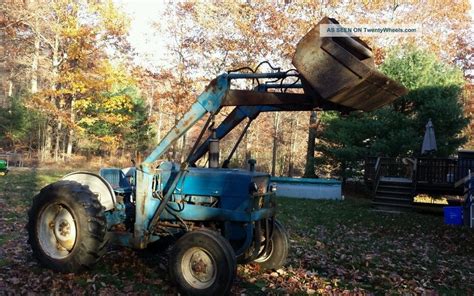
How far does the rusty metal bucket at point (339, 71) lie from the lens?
4.73m

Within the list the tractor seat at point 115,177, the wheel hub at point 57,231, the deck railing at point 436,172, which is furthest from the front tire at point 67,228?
the deck railing at point 436,172

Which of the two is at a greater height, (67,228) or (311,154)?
Result: (311,154)

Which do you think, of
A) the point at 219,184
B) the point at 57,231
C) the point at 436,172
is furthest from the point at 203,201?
the point at 436,172

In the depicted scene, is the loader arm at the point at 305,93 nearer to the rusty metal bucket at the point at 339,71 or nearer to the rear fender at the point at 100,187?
the rusty metal bucket at the point at 339,71

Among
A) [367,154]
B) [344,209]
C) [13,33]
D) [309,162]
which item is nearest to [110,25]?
[13,33]

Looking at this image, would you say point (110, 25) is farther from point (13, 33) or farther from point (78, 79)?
point (13, 33)

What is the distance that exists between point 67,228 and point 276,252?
2938 mm

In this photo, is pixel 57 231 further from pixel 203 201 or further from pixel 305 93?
pixel 305 93

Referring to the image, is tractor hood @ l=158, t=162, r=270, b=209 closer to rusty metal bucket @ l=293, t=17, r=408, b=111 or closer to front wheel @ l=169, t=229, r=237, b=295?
front wheel @ l=169, t=229, r=237, b=295

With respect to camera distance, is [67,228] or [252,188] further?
[67,228]

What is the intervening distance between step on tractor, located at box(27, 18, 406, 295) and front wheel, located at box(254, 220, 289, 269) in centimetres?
44

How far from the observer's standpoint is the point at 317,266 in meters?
6.88

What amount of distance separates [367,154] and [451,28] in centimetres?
1651

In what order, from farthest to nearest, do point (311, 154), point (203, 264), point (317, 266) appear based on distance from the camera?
point (311, 154) → point (317, 266) → point (203, 264)
